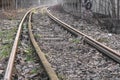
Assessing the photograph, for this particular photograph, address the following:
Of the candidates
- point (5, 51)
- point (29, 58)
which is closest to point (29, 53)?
point (29, 58)

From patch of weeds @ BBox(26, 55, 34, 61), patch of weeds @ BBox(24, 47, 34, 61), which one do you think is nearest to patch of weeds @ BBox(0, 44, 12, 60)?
patch of weeds @ BBox(24, 47, 34, 61)

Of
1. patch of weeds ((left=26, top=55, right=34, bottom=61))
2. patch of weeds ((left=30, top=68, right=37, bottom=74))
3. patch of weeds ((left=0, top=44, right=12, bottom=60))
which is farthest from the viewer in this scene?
patch of weeds ((left=0, top=44, right=12, bottom=60))

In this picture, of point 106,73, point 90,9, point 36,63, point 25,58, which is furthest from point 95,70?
point 90,9

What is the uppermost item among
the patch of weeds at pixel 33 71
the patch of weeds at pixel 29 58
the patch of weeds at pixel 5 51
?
the patch of weeds at pixel 33 71

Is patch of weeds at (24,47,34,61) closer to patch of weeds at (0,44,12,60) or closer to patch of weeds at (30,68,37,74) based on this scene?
patch of weeds at (0,44,12,60)

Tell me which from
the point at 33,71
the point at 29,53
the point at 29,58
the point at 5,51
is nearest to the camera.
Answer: the point at 33,71

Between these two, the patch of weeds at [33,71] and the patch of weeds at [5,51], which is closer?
the patch of weeds at [33,71]

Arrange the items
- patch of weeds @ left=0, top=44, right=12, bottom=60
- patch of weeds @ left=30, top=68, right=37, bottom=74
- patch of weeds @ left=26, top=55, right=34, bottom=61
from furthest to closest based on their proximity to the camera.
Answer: patch of weeds @ left=0, top=44, right=12, bottom=60
patch of weeds @ left=26, top=55, right=34, bottom=61
patch of weeds @ left=30, top=68, right=37, bottom=74

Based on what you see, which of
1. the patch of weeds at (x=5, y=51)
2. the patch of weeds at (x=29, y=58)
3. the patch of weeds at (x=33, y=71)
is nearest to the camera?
the patch of weeds at (x=33, y=71)

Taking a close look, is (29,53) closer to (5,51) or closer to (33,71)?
(5,51)

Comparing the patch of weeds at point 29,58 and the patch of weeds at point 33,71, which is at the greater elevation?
the patch of weeds at point 33,71

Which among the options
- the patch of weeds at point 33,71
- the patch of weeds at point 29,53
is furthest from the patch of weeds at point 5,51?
the patch of weeds at point 33,71

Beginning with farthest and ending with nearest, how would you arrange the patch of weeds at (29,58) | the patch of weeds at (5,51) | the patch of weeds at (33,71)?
the patch of weeds at (5,51) → the patch of weeds at (29,58) → the patch of weeds at (33,71)

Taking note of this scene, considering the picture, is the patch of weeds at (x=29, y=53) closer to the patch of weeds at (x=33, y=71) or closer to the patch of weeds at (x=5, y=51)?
the patch of weeds at (x=5, y=51)
